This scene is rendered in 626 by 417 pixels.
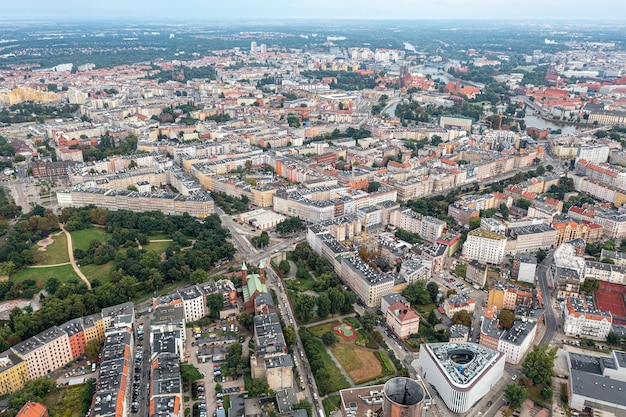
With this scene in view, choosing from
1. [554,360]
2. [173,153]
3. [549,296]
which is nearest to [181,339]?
[554,360]

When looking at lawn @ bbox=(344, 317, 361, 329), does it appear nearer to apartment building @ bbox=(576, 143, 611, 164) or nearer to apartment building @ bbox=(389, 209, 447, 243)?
apartment building @ bbox=(389, 209, 447, 243)

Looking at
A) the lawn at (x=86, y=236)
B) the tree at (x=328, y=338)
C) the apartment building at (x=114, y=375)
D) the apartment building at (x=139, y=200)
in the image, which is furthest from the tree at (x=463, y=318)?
the lawn at (x=86, y=236)

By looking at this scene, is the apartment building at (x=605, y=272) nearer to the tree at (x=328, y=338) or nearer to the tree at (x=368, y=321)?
the tree at (x=368, y=321)

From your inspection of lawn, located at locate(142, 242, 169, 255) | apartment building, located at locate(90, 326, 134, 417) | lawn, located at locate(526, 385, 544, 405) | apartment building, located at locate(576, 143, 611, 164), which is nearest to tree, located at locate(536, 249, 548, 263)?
lawn, located at locate(526, 385, 544, 405)

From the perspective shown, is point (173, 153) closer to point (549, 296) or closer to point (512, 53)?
point (549, 296)

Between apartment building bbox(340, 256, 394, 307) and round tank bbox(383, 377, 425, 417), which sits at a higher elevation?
round tank bbox(383, 377, 425, 417)

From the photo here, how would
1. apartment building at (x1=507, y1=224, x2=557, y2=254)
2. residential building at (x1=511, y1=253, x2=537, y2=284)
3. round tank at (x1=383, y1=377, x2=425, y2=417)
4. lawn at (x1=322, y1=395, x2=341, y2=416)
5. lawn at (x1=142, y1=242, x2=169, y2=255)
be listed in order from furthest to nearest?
lawn at (x1=142, y1=242, x2=169, y2=255) → apartment building at (x1=507, y1=224, x2=557, y2=254) → residential building at (x1=511, y1=253, x2=537, y2=284) → lawn at (x1=322, y1=395, x2=341, y2=416) → round tank at (x1=383, y1=377, x2=425, y2=417)
